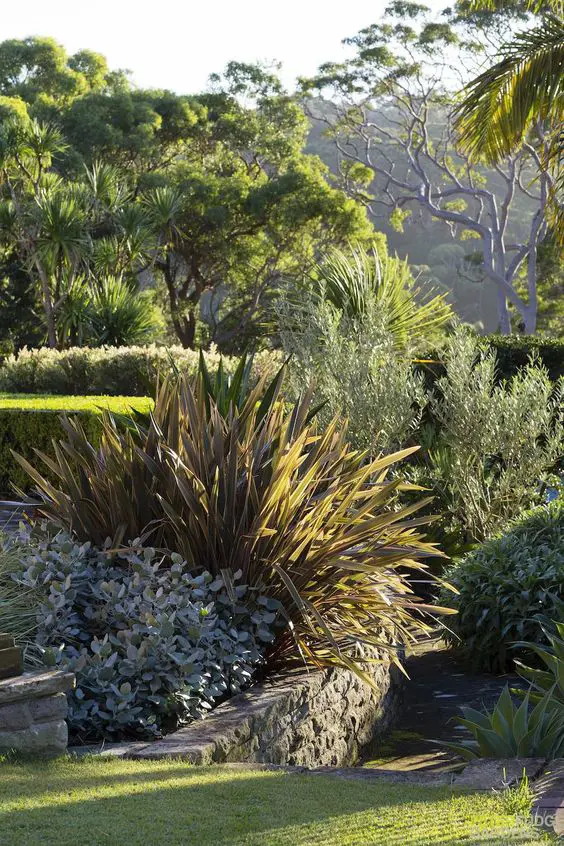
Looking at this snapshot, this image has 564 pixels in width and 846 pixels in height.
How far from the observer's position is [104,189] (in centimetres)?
2409

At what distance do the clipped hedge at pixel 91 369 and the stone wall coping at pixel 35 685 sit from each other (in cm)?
959

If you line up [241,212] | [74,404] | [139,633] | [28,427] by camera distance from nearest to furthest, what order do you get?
[139,633], [28,427], [74,404], [241,212]

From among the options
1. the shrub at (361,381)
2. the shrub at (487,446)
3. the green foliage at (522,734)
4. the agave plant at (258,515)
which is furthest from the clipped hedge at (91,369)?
the green foliage at (522,734)

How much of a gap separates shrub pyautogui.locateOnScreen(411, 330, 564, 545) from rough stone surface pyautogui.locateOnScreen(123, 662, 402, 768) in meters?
2.38

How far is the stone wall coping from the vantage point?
11.5 ft

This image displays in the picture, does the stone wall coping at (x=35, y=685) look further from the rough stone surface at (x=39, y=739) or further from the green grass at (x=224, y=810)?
the green grass at (x=224, y=810)

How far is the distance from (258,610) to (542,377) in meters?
3.88

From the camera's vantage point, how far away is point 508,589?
5.93 meters

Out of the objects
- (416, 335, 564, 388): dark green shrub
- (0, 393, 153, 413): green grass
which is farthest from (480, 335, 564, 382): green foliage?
(0, 393, 153, 413): green grass

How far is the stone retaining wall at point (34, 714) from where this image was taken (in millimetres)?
3527

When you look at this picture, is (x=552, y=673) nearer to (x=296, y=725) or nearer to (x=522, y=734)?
(x=522, y=734)

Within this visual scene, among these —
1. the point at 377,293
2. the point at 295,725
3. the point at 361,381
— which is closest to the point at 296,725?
the point at 295,725

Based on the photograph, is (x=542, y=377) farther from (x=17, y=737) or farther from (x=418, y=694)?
(x=17, y=737)

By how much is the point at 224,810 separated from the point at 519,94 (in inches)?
405
